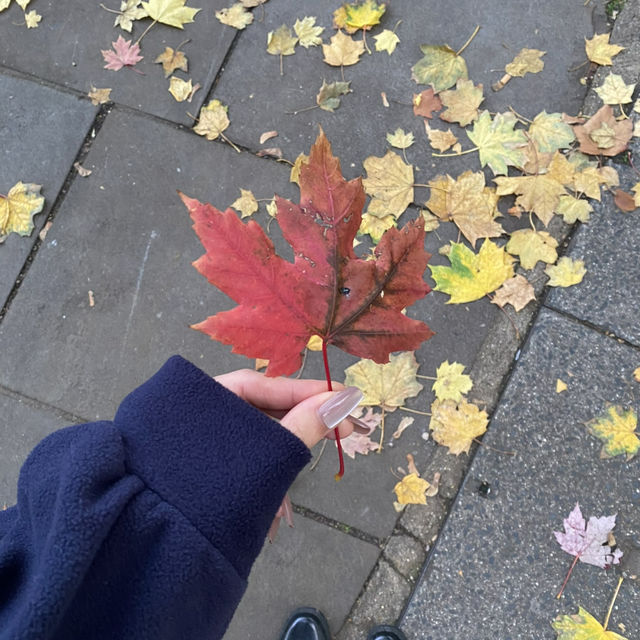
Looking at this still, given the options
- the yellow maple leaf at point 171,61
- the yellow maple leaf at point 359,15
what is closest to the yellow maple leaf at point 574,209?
the yellow maple leaf at point 359,15

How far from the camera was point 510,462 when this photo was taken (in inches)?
77.9

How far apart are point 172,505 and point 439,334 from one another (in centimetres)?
130

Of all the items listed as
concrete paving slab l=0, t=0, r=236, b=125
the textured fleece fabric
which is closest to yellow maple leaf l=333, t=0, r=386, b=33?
concrete paving slab l=0, t=0, r=236, b=125

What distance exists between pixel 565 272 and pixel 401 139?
0.83 meters

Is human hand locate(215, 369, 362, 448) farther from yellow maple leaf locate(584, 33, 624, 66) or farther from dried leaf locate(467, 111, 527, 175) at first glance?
yellow maple leaf locate(584, 33, 624, 66)

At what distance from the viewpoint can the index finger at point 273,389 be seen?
138 centimetres

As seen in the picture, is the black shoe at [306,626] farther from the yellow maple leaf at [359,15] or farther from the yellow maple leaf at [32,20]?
the yellow maple leaf at [32,20]

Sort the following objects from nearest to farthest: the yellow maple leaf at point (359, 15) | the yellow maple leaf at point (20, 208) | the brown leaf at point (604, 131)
A: the brown leaf at point (604, 131) < the yellow maple leaf at point (20, 208) < the yellow maple leaf at point (359, 15)

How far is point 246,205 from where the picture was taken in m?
2.20

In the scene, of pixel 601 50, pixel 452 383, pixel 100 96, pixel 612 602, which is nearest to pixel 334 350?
pixel 452 383

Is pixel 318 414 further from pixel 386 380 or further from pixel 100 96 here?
pixel 100 96

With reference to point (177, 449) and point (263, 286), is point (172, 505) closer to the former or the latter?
point (177, 449)

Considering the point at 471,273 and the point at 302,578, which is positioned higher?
the point at 471,273

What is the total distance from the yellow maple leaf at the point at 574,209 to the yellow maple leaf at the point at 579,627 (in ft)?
4.54
